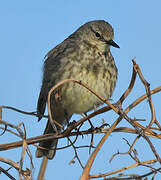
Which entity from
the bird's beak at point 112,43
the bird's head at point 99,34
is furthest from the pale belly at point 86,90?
the bird's head at point 99,34

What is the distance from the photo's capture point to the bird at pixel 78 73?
4164mm

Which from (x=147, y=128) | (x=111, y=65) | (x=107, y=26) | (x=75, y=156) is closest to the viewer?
(x=147, y=128)

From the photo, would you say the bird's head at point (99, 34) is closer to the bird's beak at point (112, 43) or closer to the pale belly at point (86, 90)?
the bird's beak at point (112, 43)

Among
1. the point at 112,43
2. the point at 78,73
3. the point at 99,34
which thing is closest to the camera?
the point at 78,73

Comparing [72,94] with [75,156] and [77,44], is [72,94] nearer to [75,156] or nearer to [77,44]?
[77,44]

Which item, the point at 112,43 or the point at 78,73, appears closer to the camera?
the point at 78,73

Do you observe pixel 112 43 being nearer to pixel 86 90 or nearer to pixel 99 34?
pixel 99 34

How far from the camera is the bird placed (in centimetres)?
416

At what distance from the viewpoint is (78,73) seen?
4.10m

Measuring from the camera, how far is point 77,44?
4.71 metres

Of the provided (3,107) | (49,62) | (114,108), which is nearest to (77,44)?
(49,62)

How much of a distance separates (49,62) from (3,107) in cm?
216

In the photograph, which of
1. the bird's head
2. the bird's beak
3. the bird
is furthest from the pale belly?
the bird's head

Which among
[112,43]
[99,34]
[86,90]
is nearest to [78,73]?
[86,90]
